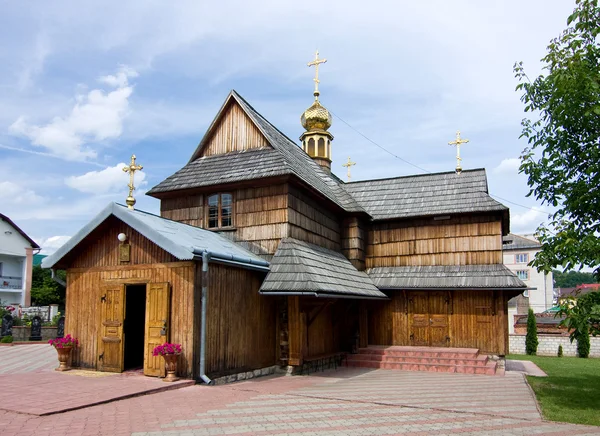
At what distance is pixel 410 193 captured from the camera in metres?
19.7

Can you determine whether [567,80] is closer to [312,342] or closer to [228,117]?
[312,342]

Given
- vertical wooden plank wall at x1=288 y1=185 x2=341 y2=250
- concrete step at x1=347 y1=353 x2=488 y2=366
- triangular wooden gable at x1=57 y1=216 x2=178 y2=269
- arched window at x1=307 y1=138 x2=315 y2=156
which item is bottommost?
concrete step at x1=347 y1=353 x2=488 y2=366

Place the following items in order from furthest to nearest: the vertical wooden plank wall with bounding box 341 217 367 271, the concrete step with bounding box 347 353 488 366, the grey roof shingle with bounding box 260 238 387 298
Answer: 1. the vertical wooden plank wall with bounding box 341 217 367 271
2. the concrete step with bounding box 347 353 488 366
3. the grey roof shingle with bounding box 260 238 387 298

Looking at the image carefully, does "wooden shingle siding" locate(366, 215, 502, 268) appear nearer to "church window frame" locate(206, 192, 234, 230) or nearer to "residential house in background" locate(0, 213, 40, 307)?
"church window frame" locate(206, 192, 234, 230)

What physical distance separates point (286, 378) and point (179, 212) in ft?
19.4

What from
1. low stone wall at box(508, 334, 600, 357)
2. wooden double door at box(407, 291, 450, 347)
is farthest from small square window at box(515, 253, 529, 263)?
wooden double door at box(407, 291, 450, 347)

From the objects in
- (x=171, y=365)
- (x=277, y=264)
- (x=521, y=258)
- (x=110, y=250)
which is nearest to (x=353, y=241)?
(x=277, y=264)

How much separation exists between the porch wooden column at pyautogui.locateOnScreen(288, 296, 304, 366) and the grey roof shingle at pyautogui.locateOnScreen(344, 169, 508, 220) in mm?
6356

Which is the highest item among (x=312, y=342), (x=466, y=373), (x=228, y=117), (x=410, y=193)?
(x=228, y=117)

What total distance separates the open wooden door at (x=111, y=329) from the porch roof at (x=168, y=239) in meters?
1.37

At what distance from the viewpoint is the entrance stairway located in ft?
50.0

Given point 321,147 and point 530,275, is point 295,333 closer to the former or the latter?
point 321,147

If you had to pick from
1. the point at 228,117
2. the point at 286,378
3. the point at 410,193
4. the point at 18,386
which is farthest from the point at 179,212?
the point at 410,193

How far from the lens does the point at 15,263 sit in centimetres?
4250
